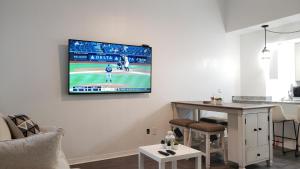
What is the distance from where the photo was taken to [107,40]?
3762mm

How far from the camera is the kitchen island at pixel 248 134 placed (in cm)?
320

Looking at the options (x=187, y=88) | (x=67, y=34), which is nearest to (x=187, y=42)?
(x=187, y=88)

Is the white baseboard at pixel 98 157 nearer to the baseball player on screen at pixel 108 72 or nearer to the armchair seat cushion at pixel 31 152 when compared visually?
the baseball player on screen at pixel 108 72

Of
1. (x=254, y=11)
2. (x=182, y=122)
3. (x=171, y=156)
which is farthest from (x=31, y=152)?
(x=254, y=11)

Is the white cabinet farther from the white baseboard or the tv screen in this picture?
the white baseboard

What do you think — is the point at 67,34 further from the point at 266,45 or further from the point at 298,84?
the point at 298,84

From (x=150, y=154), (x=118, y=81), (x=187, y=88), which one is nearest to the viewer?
(x=150, y=154)

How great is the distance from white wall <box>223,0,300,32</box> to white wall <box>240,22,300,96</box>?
2.07 feet

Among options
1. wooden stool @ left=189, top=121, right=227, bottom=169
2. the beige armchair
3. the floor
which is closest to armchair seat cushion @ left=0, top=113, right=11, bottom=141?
the beige armchair

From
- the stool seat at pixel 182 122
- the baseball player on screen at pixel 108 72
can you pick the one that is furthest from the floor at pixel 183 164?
the baseball player on screen at pixel 108 72

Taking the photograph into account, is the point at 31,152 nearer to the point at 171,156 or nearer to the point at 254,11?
the point at 171,156

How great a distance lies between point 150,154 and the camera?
2480 millimetres

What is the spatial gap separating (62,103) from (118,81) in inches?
36.0

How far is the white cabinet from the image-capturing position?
3246 mm
